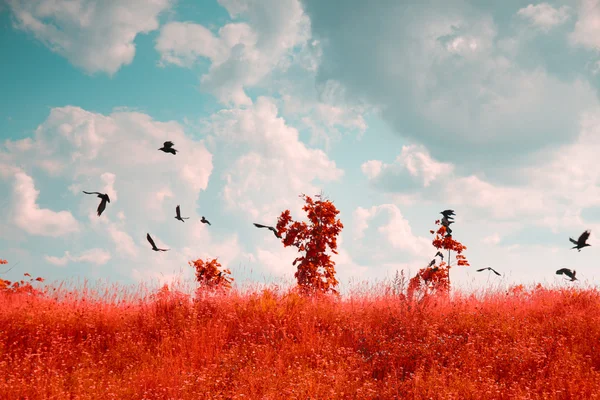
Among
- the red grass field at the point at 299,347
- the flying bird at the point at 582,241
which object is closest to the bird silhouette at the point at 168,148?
the red grass field at the point at 299,347

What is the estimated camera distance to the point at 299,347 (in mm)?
8945

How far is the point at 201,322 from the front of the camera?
1018cm

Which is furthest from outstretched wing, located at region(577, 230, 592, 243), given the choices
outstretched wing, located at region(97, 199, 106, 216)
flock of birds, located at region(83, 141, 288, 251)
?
outstretched wing, located at region(97, 199, 106, 216)

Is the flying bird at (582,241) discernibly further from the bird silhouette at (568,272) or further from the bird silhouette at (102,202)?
the bird silhouette at (102,202)

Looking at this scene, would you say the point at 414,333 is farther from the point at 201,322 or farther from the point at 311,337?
the point at 201,322

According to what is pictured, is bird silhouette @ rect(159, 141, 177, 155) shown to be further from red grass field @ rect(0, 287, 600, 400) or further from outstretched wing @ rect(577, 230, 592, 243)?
outstretched wing @ rect(577, 230, 592, 243)

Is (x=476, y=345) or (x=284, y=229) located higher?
(x=284, y=229)

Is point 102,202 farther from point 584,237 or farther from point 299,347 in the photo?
point 584,237

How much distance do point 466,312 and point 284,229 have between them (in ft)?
23.1

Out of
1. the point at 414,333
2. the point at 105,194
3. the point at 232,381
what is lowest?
the point at 232,381

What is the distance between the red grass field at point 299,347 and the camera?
278 inches

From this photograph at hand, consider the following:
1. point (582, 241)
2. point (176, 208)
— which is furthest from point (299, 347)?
point (582, 241)

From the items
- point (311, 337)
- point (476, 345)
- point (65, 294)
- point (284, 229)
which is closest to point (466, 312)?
point (476, 345)

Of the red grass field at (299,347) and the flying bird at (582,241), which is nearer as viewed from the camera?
the red grass field at (299,347)
